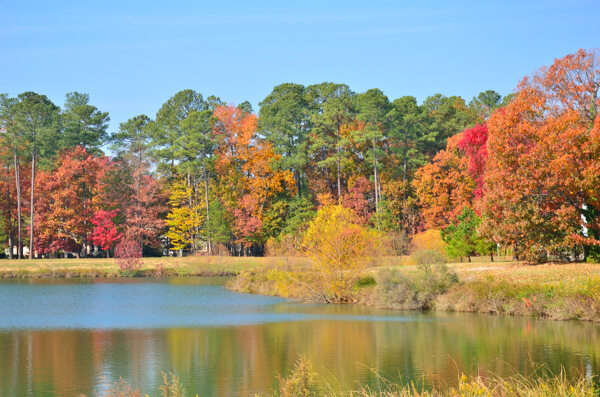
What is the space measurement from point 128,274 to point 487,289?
115 feet

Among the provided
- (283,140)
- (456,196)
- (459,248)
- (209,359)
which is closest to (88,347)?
(209,359)

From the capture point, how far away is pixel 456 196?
64.9 metres

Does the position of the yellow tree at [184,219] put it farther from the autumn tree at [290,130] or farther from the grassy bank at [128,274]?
the autumn tree at [290,130]

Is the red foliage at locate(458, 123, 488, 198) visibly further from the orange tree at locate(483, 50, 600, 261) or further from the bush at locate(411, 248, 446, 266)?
the bush at locate(411, 248, 446, 266)

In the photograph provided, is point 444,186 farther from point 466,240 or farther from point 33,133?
point 33,133

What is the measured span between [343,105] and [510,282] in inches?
1723

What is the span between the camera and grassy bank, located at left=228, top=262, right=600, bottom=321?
2833 centimetres

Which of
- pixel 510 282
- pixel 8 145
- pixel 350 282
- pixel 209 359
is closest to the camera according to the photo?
pixel 209 359

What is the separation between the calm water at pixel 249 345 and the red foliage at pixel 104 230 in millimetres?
34941

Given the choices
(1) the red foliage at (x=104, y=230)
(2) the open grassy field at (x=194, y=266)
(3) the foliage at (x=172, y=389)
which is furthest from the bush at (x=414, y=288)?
(1) the red foliage at (x=104, y=230)

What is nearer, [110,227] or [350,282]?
[350,282]

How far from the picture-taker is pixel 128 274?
58031mm

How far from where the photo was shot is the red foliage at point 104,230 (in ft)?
234

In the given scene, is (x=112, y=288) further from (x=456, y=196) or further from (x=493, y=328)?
(x=456, y=196)
